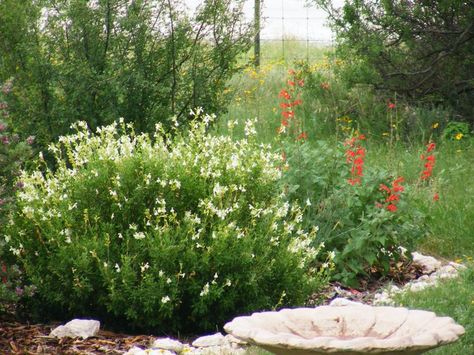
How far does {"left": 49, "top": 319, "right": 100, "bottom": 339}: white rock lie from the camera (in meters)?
4.94

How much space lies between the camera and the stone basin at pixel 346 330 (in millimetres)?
3170

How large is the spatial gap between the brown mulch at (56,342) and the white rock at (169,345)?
0.15 meters

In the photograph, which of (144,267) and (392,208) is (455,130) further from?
(144,267)

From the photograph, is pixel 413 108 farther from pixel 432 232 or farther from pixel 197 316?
pixel 197 316

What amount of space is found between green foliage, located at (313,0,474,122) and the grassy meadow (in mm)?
426

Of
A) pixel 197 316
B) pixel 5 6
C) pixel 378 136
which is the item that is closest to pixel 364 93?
pixel 378 136

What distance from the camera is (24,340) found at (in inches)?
194

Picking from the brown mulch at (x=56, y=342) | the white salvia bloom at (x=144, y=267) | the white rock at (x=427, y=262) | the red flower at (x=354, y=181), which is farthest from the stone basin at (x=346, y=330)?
the white rock at (x=427, y=262)

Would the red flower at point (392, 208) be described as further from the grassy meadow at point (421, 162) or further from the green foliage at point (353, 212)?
the grassy meadow at point (421, 162)

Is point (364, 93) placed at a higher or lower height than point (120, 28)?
lower

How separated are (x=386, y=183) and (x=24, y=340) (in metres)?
3.13

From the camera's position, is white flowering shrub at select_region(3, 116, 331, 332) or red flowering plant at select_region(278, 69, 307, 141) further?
red flowering plant at select_region(278, 69, 307, 141)

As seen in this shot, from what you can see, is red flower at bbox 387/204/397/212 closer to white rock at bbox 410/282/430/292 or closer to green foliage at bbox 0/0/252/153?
white rock at bbox 410/282/430/292

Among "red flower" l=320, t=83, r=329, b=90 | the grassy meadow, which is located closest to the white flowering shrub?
the grassy meadow
